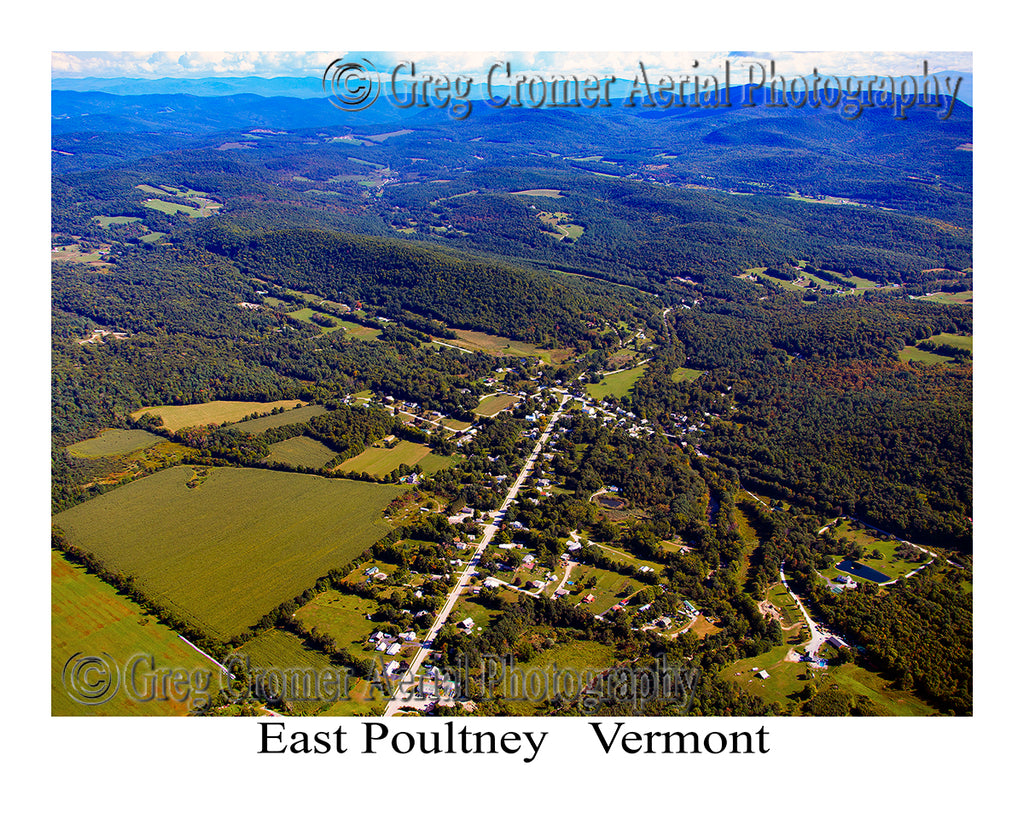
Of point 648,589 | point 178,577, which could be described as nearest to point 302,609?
point 178,577

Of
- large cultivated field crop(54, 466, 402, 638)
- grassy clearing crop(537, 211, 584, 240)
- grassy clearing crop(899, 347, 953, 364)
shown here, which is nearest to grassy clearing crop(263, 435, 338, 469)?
large cultivated field crop(54, 466, 402, 638)

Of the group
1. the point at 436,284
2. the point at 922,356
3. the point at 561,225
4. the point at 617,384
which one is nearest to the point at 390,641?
the point at 617,384

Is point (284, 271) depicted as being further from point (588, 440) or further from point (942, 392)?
point (942, 392)

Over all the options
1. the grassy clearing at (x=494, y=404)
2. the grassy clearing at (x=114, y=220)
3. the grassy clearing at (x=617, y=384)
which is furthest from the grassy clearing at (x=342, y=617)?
the grassy clearing at (x=114, y=220)

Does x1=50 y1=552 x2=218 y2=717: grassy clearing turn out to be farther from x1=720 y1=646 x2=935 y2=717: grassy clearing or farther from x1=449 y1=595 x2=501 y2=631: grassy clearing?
x1=720 y1=646 x2=935 y2=717: grassy clearing

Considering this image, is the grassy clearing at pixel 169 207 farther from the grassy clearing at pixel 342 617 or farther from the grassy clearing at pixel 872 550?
the grassy clearing at pixel 872 550

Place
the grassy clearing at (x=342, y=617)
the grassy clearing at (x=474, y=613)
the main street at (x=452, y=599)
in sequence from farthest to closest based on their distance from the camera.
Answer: the grassy clearing at (x=474, y=613) → the grassy clearing at (x=342, y=617) → the main street at (x=452, y=599)
